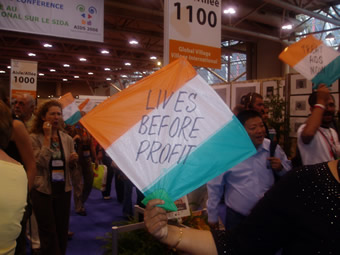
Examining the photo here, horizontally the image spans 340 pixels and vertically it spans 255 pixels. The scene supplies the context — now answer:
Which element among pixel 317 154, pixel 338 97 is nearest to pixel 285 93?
pixel 338 97

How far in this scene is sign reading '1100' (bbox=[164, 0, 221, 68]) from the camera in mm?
2650

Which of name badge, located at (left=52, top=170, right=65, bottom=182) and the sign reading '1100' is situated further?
name badge, located at (left=52, top=170, right=65, bottom=182)

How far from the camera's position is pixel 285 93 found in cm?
609

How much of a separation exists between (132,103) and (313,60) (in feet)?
7.89

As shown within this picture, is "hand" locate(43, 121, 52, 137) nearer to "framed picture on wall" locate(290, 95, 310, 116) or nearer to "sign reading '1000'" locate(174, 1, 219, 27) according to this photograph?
"sign reading '1000'" locate(174, 1, 219, 27)

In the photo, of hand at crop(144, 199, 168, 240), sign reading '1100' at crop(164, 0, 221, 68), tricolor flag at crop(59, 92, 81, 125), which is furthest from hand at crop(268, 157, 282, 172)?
tricolor flag at crop(59, 92, 81, 125)

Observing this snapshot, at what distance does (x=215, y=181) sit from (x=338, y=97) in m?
3.69

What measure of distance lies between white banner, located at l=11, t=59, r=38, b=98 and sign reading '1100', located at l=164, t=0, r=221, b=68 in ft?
19.7

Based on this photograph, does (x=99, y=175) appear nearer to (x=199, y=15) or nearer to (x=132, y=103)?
(x=199, y=15)

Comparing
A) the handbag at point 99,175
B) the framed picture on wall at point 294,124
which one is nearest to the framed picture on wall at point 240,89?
the framed picture on wall at point 294,124

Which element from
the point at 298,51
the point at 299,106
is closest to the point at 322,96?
the point at 298,51

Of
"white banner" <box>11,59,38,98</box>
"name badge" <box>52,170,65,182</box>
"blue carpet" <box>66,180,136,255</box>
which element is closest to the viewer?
"name badge" <box>52,170,65,182</box>

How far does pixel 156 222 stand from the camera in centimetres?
102

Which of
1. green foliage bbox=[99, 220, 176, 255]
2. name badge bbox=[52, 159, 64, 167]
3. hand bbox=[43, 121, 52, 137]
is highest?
hand bbox=[43, 121, 52, 137]
